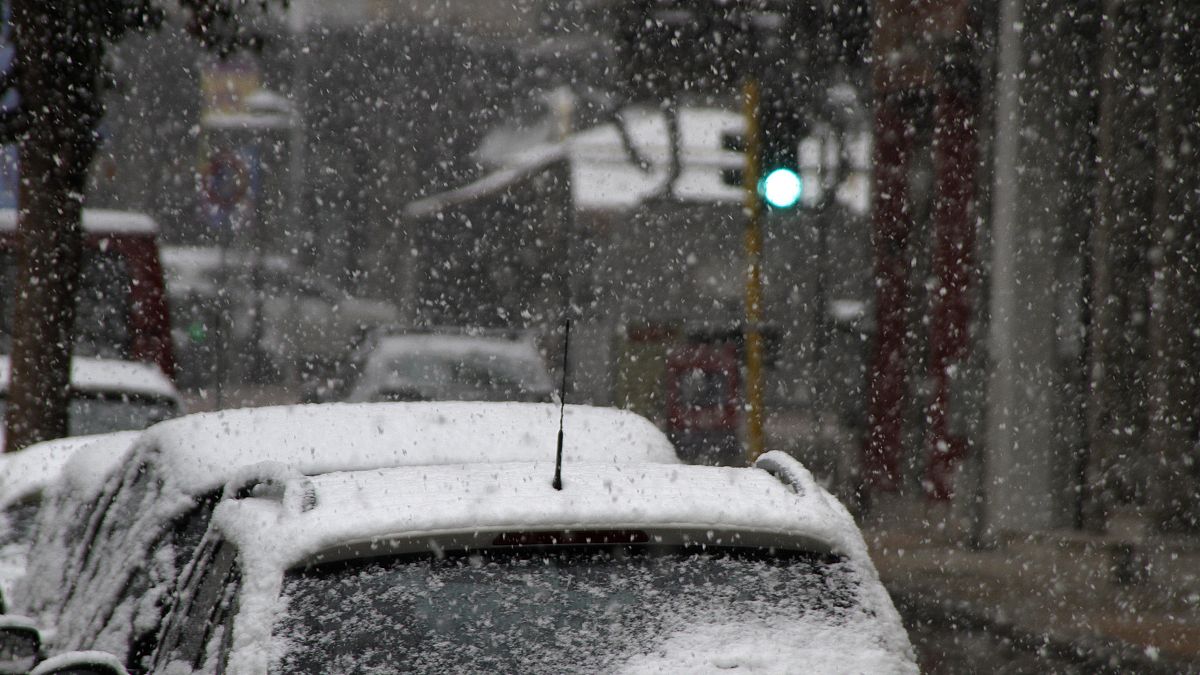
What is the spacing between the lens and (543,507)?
3.00m

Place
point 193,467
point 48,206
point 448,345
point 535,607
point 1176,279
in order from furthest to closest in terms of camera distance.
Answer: point 448,345 → point 48,206 → point 1176,279 → point 193,467 → point 535,607

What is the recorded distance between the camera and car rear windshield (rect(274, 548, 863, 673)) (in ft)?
9.24

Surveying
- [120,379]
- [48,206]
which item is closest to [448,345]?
[120,379]

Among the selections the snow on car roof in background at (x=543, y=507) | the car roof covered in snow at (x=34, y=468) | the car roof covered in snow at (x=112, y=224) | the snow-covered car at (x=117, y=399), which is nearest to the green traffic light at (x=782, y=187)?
the car roof covered in snow at (x=34, y=468)

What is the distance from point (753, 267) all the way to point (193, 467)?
639 centimetres

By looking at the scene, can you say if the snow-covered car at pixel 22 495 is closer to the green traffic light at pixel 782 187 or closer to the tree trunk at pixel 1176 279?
the green traffic light at pixel 782 187

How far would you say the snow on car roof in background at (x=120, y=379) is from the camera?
38.7 ft

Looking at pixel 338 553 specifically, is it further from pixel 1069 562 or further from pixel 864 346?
pixel 864 346

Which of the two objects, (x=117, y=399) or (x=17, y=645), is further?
(x=117, y=399)

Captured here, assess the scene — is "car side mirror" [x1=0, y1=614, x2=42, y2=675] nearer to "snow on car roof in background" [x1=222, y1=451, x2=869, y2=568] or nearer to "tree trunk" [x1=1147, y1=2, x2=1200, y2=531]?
"snow on car roof in background" [x1=222, y1=451, x2=869, y2=568]

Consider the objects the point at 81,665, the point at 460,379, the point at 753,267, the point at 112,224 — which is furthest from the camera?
the point at 112,224

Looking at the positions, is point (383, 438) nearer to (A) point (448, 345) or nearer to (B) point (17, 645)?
(B) point (17, 645)

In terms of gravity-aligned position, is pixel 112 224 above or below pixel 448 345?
above

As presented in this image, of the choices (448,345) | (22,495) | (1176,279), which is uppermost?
(1176,279)
